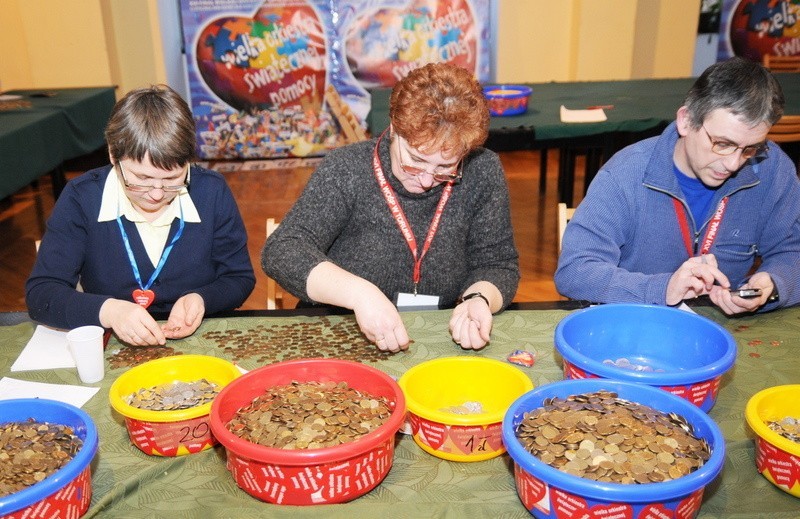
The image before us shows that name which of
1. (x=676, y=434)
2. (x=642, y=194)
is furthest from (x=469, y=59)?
(x=676, y=434)

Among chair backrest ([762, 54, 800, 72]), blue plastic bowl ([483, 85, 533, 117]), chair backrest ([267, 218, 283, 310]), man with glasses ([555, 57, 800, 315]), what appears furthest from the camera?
chair backrest ([762, 54, 800, 72])

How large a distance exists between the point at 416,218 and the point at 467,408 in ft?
2.42

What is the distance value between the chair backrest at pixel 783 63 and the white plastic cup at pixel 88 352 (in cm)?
630

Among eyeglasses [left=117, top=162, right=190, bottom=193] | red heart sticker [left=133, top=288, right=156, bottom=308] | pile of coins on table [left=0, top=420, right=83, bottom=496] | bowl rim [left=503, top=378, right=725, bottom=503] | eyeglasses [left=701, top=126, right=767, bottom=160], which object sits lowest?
red heart sticker [left=133, top=288, right=156, bottom=308]

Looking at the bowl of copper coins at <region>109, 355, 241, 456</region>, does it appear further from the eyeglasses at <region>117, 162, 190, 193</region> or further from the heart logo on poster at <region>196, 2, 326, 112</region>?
the heart logo on poster at <region>196, 2, 326, 112</region>

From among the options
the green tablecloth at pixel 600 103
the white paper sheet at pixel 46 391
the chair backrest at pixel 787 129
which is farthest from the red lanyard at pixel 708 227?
the chair backrest at pixel 787 129

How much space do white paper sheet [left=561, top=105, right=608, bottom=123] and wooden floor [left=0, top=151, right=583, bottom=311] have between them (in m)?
0.90

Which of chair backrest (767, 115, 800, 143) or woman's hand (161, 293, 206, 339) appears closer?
woman's hand (161, 293, 206, 339)

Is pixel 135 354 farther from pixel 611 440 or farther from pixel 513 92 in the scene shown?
pixel 513 92

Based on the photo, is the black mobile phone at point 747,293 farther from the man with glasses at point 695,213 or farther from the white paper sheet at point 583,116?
the white paper sheet at point 583,116

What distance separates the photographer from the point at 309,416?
1172mm

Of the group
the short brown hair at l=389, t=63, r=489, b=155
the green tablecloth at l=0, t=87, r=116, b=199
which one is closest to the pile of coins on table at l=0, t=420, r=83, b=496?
the short brown hair at l=389, t=63, r=489, b=155

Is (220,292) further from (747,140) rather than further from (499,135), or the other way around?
(499,135)

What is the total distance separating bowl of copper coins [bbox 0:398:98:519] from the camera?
39.0 inches
